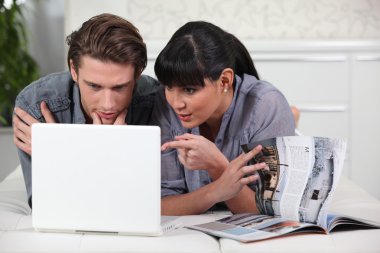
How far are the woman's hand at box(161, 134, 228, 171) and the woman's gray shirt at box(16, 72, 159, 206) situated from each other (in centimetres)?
46

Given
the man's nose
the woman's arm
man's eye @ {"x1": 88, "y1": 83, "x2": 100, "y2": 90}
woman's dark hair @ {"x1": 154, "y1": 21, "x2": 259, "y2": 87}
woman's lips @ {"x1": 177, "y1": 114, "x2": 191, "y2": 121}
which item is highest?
woman's dark hair @ {"x1": 154, "y1": 21, "x2": 259, "y2": 87}

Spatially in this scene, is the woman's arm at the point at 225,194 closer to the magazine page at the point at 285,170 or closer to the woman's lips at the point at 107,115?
the magazine page at the point at 285,170

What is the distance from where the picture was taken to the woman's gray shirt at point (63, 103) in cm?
248

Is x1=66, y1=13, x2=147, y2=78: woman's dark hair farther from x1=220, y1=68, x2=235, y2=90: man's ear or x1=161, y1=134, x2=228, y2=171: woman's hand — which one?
x1=161, y1=134, x2=228, y2=171: woman's hand

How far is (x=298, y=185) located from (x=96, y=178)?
0.54 metres

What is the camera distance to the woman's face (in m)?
2.21

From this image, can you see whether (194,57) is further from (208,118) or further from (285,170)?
(285,170)

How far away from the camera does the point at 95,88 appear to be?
92.2 inches

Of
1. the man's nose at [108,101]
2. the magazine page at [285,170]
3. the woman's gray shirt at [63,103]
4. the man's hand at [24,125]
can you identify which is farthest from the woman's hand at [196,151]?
the man's hand at [24,125]

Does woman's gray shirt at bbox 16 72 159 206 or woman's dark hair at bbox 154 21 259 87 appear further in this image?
woman's gray shirt at bbox 16 72 159 206

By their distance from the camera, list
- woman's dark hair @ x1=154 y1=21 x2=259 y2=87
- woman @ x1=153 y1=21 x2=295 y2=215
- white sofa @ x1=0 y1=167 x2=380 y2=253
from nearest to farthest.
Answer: white sofa @ x1=0 y1=167 x2=380 y2=253
woman @ x1=153 y1=21 x2=295 y2=215
woman's dark hair @ x1=154 y1=21 x2=259 y2=87

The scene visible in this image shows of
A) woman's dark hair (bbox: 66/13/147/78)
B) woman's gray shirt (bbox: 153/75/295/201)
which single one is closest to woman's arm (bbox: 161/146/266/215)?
woman's gray shirt (bbox: 153/75/295/201)

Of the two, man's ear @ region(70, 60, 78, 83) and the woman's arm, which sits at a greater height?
man's ear @ region(70, 60, 78, 83)

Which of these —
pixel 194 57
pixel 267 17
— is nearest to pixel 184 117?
pixel 194 57
